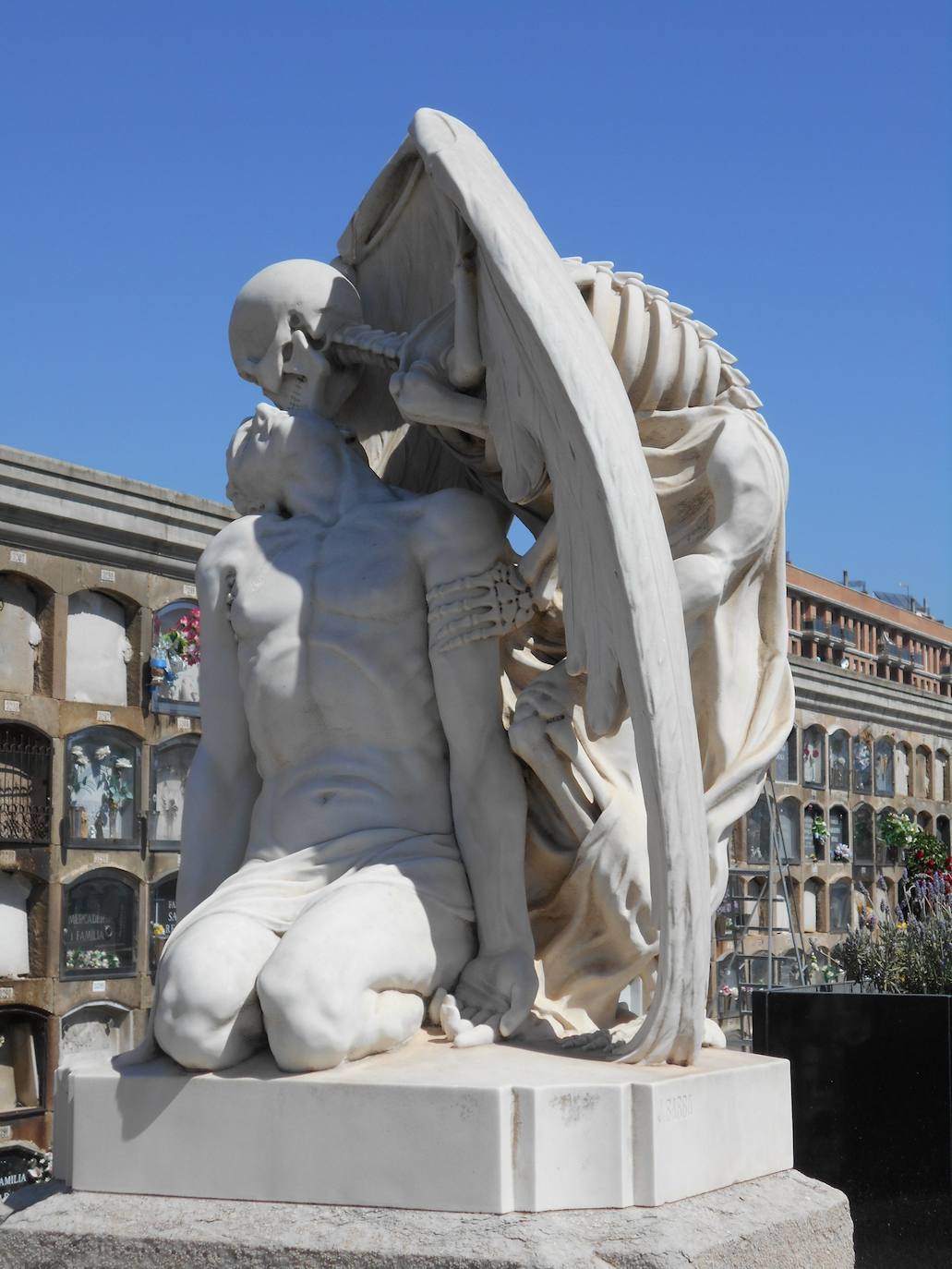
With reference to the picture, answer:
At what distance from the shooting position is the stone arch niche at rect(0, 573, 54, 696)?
9.93 metres

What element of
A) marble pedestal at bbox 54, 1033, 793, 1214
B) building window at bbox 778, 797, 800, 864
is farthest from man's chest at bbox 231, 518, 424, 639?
→ building window at bbox 778, 797, 800, 864

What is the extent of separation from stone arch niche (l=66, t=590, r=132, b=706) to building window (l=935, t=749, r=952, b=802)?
11.1m

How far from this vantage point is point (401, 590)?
2.86 metres

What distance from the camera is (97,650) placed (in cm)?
1058

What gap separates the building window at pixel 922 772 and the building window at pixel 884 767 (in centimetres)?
59

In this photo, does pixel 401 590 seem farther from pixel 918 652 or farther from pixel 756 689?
pixel 918 652

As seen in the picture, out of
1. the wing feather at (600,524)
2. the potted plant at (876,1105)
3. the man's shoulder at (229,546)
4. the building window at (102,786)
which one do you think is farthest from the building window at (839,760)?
the wing feather at (600,524)

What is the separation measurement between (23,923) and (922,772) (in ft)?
38.0

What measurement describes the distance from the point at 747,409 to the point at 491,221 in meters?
0.69

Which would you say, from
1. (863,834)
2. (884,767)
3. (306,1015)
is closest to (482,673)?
(306,1015)

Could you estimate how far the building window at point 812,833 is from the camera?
612 inches

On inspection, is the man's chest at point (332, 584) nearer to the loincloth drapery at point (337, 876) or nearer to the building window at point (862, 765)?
the loincloth drapery at point (337, 876)

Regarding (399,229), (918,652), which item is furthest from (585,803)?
(918,652)

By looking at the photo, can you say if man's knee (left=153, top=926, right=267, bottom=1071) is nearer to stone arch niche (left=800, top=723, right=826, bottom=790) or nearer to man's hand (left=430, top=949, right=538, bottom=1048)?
man's hand (left=430, top=949, right=538, bottom=1048)
